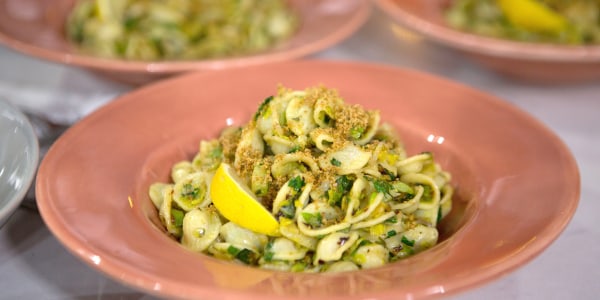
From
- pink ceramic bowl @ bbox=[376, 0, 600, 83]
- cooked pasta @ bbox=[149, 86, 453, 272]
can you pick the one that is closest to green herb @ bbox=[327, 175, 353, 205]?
cooked pasta @ bbox=[149, 86, 453, 272]

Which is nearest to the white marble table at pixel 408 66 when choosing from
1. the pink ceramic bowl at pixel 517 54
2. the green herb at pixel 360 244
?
the pink ceramic bowl at pixel 517 54

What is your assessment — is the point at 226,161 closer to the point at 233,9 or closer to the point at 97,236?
the point at 97,236

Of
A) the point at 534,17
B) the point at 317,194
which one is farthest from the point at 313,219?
the point at 534,17

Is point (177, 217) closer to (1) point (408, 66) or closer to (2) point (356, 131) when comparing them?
(2) point (356, 131)

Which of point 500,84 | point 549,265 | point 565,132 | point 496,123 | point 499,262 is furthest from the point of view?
point 500,84

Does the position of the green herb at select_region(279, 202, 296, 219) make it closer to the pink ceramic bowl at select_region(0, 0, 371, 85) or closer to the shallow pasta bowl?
the shallow pasta bowl

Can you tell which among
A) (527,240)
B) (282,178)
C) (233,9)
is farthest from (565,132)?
(233,9)
